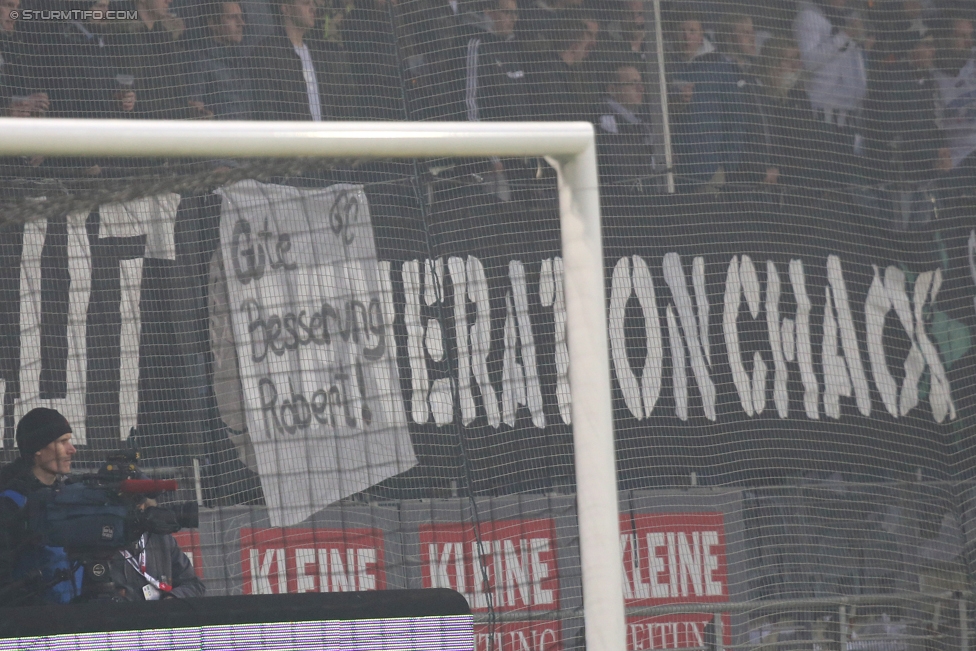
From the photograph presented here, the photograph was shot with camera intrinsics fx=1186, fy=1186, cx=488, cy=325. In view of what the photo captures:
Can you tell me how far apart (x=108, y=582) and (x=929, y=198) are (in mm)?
3378

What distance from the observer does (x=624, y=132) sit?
464 centimetres

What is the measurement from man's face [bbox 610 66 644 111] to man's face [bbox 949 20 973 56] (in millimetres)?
1298

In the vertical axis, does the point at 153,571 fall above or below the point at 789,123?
below

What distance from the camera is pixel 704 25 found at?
4.77 meters

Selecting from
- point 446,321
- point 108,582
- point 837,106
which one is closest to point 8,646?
point 108,582

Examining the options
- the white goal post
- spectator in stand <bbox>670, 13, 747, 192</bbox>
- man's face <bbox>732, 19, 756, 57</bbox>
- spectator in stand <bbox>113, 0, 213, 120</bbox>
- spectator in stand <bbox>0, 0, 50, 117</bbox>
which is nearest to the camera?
the white goal post

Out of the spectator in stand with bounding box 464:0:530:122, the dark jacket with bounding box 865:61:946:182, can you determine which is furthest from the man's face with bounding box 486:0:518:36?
the dark jacket with bounding box 865:61:946:182

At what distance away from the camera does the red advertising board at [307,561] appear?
12.9 feet

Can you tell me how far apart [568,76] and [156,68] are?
5.09 feet

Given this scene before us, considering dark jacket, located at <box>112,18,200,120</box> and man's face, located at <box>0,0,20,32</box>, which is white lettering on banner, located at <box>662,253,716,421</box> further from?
man's face, located at <box>0,0,20,32</box>

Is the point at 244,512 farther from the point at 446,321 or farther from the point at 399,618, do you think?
the point at 399,618

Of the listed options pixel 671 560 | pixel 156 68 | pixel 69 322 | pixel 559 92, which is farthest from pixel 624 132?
pixel 69 322

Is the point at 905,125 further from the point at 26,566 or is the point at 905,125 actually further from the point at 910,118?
the point at 26,566

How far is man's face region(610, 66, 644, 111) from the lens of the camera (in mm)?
4668
